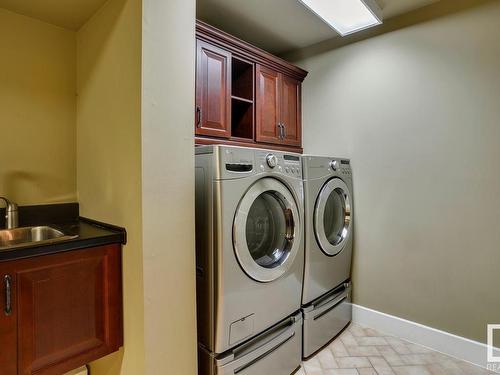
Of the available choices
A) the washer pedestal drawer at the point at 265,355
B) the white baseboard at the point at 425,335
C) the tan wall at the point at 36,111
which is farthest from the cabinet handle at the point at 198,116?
the white baseboard at the point at 425,335

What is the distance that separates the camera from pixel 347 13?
1.99 meters

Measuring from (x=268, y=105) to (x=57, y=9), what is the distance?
1499 millimetres

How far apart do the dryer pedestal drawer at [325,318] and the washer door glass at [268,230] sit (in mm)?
471

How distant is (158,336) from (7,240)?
1.00 m

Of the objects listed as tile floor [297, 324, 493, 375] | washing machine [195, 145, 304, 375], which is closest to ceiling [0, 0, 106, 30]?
washing machine [195, 145, 304, 375]

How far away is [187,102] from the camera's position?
130 cm

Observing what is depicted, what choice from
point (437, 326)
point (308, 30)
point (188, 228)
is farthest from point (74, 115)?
point (437, 326)

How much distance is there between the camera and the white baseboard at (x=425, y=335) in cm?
187

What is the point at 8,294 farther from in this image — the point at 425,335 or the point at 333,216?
the point at 425,335

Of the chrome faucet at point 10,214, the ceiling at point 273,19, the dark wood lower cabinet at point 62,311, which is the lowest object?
the dark wood lower cabinet at point 62,311

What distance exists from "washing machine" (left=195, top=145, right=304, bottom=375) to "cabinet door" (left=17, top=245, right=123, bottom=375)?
16.4 inches

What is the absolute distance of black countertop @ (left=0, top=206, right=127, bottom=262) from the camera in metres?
1.06

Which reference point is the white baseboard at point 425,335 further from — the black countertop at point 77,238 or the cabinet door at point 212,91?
the black countertop at point 77,238

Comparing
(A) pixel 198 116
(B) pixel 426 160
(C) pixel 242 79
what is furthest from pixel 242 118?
(B) pixel 426 160
